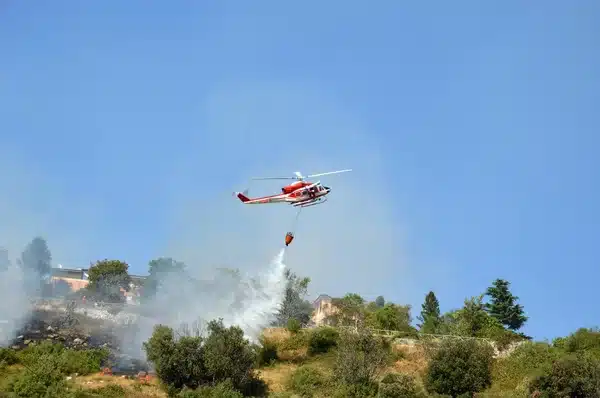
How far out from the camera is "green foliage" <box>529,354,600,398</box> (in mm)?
44719

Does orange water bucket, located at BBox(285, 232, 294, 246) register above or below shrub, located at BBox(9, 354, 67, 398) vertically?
above

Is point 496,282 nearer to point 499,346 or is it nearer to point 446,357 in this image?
point 499,346

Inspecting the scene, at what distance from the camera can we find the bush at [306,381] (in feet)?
170

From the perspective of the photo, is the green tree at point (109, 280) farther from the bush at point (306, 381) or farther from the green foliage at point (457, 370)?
the green foliage at point (457, 370)

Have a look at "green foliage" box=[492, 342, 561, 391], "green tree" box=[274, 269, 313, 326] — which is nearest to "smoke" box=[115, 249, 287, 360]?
"green tree" box=[274, 269, 313, 326]

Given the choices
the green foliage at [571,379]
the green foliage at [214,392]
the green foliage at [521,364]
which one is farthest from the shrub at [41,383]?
the green foliage at [571,379]

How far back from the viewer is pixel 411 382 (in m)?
47.8

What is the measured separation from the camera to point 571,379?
45406 mm

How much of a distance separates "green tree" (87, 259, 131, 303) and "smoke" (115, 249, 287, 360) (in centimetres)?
2841

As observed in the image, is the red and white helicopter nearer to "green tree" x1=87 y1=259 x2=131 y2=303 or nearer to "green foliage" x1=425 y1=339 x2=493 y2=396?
"green foliage" x1=425 y1=339 x2=493 y2=396

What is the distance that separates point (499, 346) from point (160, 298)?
56227 mm

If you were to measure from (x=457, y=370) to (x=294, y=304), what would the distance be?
37.6 m

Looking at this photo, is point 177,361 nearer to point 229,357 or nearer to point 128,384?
point 229,357

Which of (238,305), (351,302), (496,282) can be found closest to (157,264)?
(351,302)
